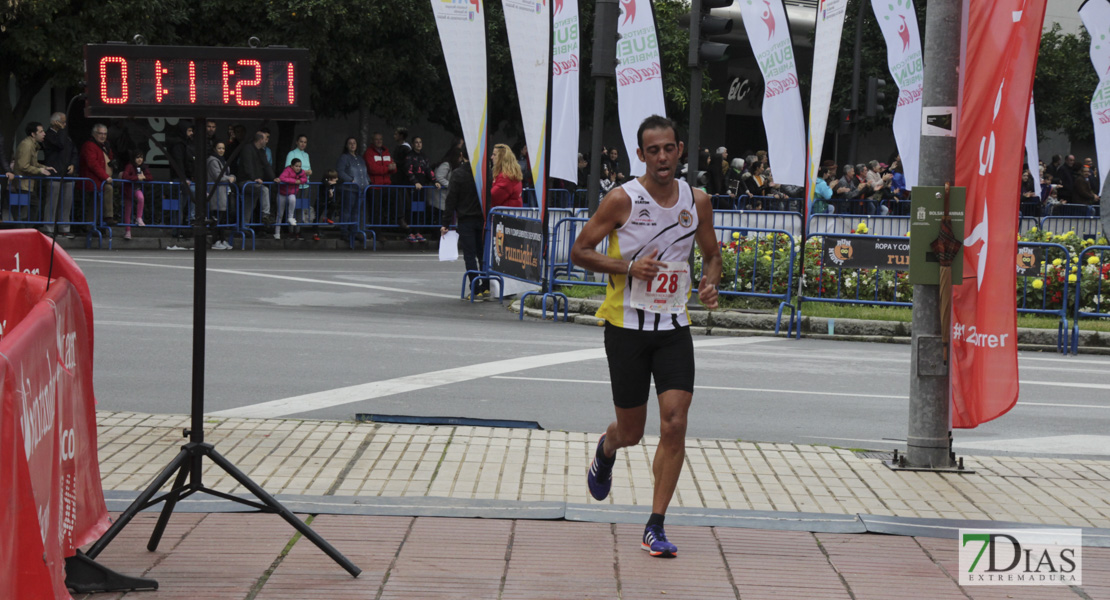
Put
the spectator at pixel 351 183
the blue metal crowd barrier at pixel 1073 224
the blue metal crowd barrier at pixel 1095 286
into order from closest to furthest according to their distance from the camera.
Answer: the blue metal crowd barrier at pixel 1095 286 → the spectator at pixel 351 183 → the blue metal crowd barrier at pixel 1073 224

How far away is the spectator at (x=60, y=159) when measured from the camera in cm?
1931

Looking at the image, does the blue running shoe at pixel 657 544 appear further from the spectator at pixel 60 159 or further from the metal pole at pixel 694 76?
the spectator at pixel 60 159

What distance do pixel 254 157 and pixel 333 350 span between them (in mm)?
11445

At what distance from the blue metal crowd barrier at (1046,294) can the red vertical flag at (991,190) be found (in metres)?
7.09

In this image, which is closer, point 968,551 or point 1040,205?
point 968,551

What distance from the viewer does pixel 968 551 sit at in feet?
18.6

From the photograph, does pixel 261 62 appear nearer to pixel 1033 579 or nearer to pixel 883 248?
pixel 1033 579

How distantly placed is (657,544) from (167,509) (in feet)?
6.57

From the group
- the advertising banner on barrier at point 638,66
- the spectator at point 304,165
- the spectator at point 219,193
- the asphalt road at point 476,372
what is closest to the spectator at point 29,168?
the spectator at point 219,193

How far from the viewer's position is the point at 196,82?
5203mm

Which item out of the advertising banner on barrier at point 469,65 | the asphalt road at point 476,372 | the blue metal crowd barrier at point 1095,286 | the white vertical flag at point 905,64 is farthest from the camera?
the white vertical flag at point 905,64

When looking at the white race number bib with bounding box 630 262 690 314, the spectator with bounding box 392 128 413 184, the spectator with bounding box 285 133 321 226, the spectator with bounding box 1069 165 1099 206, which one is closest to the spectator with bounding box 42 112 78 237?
the spectator with bounding box 285 133 321 226

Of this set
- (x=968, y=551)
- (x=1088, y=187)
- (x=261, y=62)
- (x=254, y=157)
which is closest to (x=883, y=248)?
(x=968, y=551)

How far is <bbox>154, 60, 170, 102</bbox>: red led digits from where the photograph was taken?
5176 mm
